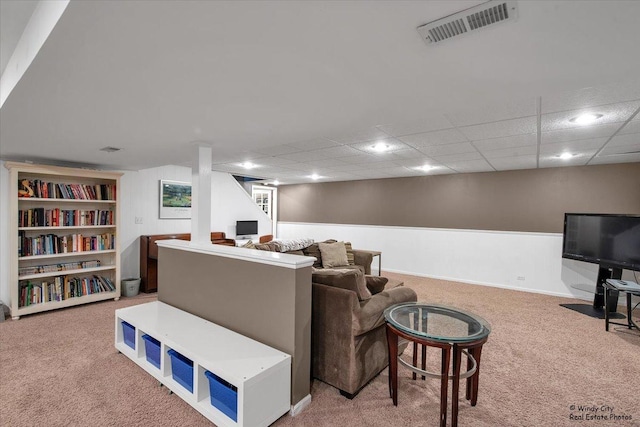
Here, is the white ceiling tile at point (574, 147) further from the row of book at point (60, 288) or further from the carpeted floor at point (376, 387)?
the row of book at point (60, 288)

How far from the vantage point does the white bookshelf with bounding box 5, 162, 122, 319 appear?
3.54 meters

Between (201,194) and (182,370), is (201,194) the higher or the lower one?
the higher one

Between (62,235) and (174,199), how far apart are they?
1657 mm

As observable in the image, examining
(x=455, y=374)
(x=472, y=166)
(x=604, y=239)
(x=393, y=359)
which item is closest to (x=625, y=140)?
(x=604, y=239)

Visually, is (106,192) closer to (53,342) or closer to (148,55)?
(53,342)

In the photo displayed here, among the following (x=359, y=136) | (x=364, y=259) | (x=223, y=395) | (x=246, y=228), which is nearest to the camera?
(x=223, y=395)

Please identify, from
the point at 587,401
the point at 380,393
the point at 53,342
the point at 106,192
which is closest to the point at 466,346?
the point at 380,393

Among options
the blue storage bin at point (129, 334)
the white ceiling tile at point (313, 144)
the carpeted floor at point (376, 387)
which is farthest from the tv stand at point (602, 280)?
the blue storage bin at point (129, 334)

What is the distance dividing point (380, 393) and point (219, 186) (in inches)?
197

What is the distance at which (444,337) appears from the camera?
1.71 meters

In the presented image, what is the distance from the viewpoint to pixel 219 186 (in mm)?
6078

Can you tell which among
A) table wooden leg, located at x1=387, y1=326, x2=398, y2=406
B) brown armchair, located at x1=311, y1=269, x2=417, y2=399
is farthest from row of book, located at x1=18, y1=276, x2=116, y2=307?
table wooden leg, located at x1=387, y1=326, x2=398, y2=406

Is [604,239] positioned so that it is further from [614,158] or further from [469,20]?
[469,20]

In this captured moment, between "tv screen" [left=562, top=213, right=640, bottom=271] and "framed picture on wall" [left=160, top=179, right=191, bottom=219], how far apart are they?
6.33 m
